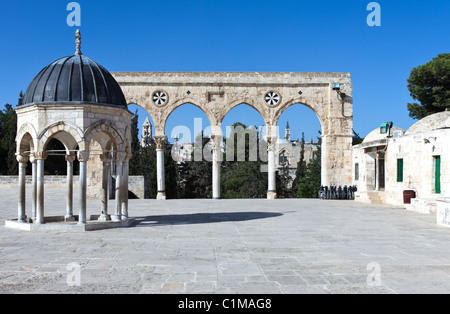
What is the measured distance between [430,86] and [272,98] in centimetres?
1389

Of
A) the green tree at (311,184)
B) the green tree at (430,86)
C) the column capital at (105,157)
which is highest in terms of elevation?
the green tree at (430,86)

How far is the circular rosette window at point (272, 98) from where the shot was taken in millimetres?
23078

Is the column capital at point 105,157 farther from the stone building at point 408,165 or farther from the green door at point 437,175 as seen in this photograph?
the green door at point 437,175

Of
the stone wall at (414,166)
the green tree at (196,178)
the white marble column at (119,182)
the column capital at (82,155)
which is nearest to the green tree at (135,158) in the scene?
the green tree at (196,178)

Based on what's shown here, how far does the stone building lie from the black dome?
10465 millimetres

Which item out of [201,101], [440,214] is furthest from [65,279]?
[201,101]

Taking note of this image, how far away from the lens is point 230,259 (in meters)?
6.28

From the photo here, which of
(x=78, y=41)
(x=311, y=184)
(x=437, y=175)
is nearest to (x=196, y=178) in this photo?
(x=311, y=184)

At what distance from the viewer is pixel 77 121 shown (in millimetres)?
9234

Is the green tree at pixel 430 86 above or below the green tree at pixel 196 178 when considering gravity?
above

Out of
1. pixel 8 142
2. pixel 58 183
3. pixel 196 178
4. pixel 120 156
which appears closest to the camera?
pixel 120 156

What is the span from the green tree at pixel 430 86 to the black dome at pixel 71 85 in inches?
998

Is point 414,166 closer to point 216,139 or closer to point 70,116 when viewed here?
point 216,139

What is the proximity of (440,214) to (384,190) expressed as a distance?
28.7 feet
